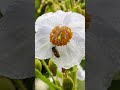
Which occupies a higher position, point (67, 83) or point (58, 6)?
point (58, 6)

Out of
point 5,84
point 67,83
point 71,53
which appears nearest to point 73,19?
point 71,53

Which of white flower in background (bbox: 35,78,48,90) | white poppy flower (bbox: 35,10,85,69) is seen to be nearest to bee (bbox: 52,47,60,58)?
white poppy flower (bbox: 35,10,85,69)

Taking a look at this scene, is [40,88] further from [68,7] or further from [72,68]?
[68,7]

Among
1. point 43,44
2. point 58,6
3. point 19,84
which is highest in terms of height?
point 58,6

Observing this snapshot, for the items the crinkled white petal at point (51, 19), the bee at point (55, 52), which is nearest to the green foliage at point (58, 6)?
the crinkled white petal at point (51, 19)

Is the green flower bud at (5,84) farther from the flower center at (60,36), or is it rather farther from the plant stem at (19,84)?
the flower center at (60,36)

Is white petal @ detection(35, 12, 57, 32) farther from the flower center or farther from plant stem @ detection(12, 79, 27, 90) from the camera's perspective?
plant stem @ detection(12, 79, 27, 90)

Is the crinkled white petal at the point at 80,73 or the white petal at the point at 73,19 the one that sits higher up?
the white petal at the point at 73,19

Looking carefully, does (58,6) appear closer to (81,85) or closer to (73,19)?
(73,19)
